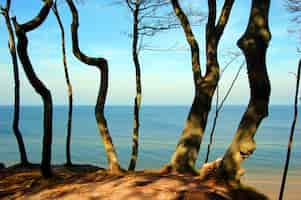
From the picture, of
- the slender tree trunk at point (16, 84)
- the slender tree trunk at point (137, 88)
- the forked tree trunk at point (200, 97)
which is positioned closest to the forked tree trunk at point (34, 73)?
the forked tree trunk at point (200, 97)

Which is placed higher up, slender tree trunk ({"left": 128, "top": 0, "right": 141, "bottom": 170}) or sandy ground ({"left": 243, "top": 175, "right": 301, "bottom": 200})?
slender tree trunk ({"left": 128, "top": 0, "right": 141, "bottom": 170})

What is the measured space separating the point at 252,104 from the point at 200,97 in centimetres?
123

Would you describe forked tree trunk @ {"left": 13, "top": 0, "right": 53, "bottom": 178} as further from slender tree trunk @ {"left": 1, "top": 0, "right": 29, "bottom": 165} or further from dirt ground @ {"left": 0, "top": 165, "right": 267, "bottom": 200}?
slender tree trunk @ {"left": 1, "top": 0, "right": 29, "bottom": 165}

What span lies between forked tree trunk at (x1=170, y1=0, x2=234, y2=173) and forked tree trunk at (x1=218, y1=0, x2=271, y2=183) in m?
0.86

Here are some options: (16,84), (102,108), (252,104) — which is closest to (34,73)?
(102,108)

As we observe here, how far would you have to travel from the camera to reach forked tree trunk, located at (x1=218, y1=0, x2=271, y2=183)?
4.97m

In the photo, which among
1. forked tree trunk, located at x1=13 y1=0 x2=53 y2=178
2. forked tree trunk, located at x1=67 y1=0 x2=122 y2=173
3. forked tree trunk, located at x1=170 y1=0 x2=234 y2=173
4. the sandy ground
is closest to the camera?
forked tree trunk, located at x1=170 y1=0 x2=234 y2=173

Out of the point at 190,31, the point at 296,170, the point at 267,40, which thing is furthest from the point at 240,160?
the point at 296,170

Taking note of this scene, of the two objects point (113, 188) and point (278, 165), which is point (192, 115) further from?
point (278, 165)

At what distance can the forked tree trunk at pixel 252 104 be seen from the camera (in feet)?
16.3

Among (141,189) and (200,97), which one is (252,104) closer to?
(200,97)

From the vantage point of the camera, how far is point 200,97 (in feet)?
20.1

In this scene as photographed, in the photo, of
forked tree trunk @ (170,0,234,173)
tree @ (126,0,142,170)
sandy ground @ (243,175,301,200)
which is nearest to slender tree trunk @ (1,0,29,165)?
tree @ (126,0,142,170)

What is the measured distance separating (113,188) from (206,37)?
3080 millimetres
